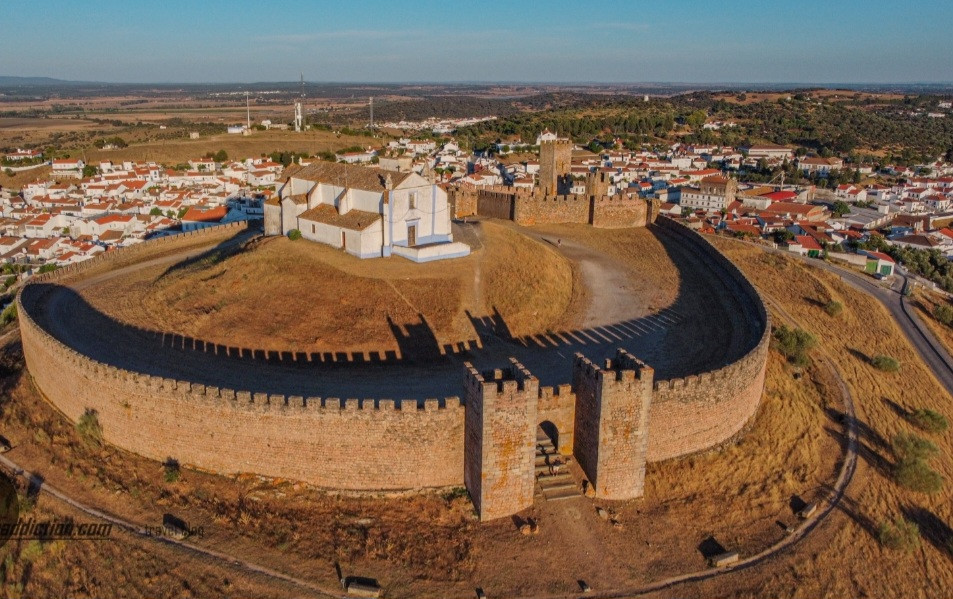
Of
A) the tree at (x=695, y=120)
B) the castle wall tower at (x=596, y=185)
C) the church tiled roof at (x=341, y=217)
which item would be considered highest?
the tree at (x=695, y=120)

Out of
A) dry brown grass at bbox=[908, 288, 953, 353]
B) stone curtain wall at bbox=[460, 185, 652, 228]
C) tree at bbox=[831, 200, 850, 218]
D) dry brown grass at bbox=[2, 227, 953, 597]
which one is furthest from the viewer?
tree at bbox=[831, 200, 850, 218]

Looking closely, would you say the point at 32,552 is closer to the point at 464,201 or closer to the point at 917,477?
the point at 917,477

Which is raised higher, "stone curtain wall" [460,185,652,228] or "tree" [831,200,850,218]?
"stone curtain wall" [460,185,652,228]

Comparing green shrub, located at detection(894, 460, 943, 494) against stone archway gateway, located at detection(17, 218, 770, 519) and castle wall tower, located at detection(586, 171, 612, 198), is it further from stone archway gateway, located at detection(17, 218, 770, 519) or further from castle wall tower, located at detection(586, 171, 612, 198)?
castle wall tower, located at detection(586, 171, 612, 198)

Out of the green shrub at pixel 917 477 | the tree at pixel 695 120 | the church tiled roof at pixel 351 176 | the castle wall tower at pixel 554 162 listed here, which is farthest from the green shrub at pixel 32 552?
the tree at pixel 695 120

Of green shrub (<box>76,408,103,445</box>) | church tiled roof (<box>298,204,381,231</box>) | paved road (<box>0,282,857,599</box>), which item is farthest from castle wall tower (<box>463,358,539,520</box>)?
church tiled roof (<box>298,204,381,231</box>)

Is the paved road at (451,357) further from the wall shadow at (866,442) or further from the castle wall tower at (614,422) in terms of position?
the castle wall tower at (614,422)
